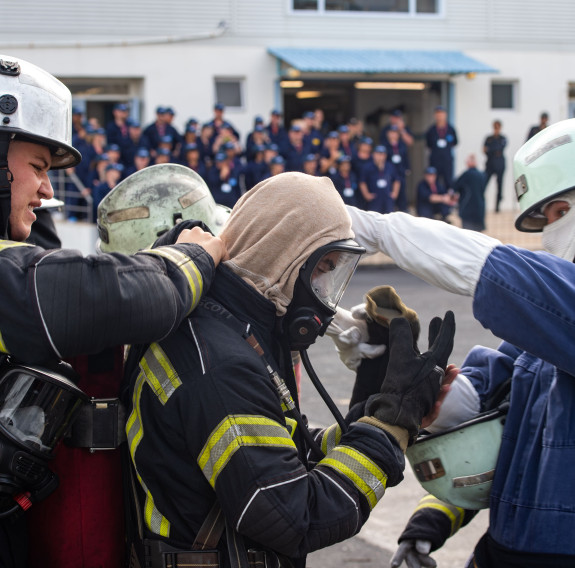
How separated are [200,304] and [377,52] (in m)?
18.4

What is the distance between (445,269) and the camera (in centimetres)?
184

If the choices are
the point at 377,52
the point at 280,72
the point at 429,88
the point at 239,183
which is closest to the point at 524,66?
the point at 429,88

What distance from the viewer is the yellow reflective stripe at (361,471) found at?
6.07 feet

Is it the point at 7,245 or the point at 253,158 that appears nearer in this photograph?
the point at 7,245

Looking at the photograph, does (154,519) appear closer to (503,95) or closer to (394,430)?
(394,430)

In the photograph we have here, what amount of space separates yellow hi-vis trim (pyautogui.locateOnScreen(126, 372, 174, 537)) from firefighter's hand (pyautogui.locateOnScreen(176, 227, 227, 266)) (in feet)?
1.10

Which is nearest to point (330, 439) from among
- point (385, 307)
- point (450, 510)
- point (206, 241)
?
point (385, 307)

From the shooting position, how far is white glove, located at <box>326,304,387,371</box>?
232 centimetres

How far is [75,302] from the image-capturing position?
61.2 inches

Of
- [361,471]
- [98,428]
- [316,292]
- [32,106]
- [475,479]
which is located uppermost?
[32,106]

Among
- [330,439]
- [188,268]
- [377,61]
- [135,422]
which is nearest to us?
[188,268]

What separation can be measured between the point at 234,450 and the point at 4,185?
0.80m

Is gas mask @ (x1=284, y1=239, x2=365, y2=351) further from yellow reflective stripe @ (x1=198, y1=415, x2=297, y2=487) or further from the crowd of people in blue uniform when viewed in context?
the crowd of people in blue uniform

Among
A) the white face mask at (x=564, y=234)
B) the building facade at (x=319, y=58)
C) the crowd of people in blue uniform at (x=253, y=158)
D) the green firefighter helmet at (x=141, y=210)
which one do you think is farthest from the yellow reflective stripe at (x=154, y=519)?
the building facade at (x=319, y=58)
